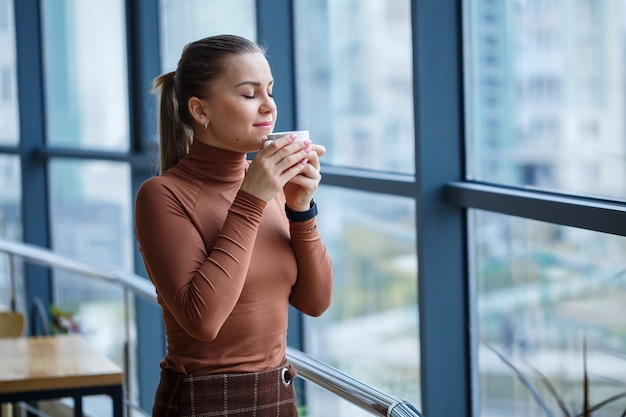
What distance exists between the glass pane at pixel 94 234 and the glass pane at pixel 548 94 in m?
2.47

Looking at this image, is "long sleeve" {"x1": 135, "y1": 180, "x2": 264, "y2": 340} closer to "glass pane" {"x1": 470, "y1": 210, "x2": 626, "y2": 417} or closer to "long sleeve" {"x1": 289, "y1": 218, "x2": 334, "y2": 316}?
"long sleeve" {"x1": 289, "y1": 218, "x2": 334, "y2": 316}

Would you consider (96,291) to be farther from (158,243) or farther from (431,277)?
(158,243)

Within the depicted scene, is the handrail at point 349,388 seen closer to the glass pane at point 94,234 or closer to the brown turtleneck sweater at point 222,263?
the brown turtleneck sweater at point 222,263

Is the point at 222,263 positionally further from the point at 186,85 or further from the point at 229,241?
the point at 186,85

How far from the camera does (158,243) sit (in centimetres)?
136

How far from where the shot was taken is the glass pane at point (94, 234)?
4785 mm

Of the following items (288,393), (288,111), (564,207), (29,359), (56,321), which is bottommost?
(56,321)

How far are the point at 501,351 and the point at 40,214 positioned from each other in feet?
12.4

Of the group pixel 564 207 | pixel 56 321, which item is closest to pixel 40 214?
pixel 56 321

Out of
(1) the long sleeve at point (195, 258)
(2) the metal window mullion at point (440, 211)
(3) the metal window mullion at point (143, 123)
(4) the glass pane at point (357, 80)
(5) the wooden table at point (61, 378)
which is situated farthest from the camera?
(3) the metal window mullion at point (143, 123)

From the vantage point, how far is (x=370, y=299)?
324 cm

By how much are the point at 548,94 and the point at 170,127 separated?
112 cm

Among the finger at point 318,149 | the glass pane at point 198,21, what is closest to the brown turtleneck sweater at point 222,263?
the finger at point 318,149

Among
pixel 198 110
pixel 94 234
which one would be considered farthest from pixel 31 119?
pixel 198 110
